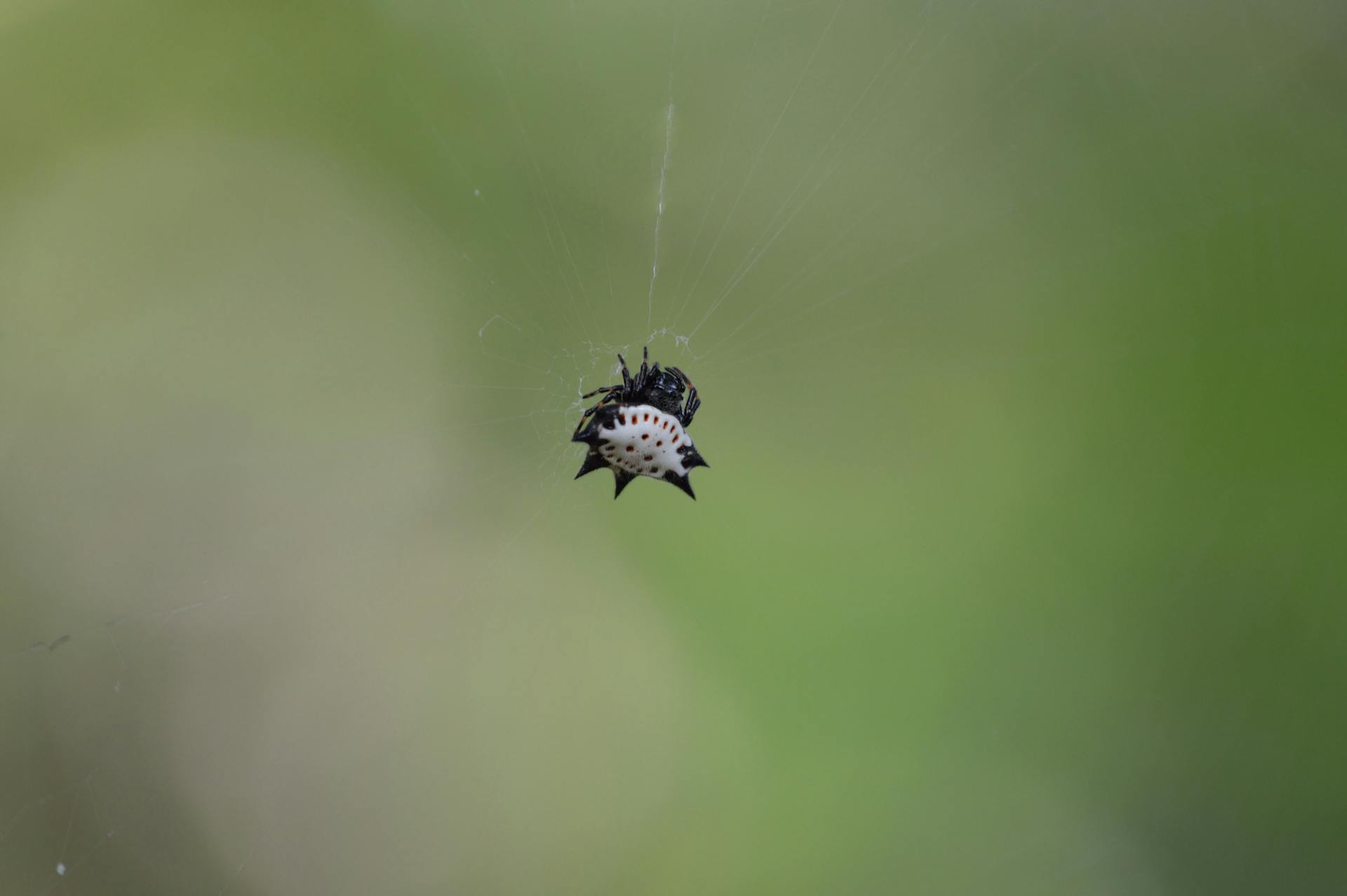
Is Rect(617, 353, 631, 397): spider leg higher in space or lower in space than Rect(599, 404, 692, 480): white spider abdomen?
higher

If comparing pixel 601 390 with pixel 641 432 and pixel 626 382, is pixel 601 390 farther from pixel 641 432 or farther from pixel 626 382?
pixel 641 432

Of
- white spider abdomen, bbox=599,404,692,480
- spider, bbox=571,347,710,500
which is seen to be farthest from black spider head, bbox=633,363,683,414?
white spider abdomen, bbox=599,404,692,480

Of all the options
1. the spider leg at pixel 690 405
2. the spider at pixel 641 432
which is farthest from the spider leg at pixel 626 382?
the spider leg at pixel 690 405

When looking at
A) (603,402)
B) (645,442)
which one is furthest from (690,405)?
(645,442)

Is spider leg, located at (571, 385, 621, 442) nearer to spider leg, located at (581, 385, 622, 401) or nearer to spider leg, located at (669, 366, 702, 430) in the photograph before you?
spider leg, located at (581, 385, 622, 401)

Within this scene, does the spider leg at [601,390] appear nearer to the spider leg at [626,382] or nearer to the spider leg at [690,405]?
the spider leg at [626,382]

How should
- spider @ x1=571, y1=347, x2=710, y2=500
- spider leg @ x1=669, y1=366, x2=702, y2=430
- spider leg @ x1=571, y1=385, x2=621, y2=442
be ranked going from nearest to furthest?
spider @ x1=571, y1=347, x2=710, y2=500 < spider leg @ x1=571, y1=385, x2=621, y2=442 < spider leg @ x1=669, y1=366, x2=702, y2=430

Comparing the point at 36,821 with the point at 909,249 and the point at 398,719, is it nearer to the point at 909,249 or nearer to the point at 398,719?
the point at 398,719
